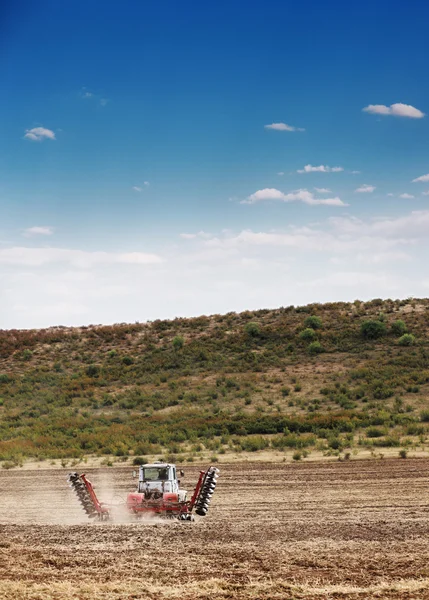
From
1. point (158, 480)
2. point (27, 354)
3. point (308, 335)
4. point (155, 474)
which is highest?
point (308, 335)

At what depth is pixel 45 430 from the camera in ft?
172

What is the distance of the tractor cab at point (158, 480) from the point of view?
21594 millimetres

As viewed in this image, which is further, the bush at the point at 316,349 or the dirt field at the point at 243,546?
the bush at the point at 316,349

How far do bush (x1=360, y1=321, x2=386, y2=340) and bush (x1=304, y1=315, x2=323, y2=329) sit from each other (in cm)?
566

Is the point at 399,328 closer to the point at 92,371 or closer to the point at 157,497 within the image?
the point at 92,371

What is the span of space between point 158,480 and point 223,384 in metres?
40.6

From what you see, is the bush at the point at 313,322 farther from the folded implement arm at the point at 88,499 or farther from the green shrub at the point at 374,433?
the folded implement arm at the point at 88,499

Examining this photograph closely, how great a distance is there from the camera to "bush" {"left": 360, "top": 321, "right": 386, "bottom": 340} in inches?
2726

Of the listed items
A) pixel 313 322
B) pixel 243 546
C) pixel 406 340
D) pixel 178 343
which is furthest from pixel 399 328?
pixel 243 546

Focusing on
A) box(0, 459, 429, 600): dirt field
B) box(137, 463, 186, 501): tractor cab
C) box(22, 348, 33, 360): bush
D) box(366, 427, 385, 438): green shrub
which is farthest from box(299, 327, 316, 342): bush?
box(137, 463, 186, 501): tractor cab

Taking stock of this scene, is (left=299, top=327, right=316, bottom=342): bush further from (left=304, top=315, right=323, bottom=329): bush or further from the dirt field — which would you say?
the dirt field

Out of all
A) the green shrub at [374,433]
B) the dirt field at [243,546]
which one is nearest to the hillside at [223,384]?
the green shrub at [374,433]

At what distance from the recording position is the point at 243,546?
56.4 ft

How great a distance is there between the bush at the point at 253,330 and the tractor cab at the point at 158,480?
53176 mm
